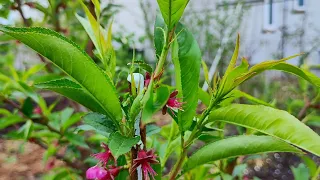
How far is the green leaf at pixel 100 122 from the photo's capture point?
1.85 feet

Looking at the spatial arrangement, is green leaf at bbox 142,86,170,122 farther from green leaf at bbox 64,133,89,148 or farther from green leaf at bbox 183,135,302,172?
green leaf at bbox 64,133,89,148

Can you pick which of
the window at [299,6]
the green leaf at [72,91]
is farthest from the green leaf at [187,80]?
the window at [299,6]

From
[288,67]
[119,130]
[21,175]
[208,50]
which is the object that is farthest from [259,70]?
[208,50]

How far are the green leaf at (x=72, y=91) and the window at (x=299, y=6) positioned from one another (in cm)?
477

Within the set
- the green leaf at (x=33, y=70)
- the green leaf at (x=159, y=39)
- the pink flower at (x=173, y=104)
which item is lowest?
the green leaf at (x=33, y=70)

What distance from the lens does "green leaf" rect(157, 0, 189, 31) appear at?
51cm

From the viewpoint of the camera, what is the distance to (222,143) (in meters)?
0.60

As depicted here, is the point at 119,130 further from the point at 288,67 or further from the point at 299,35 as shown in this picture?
the point at 299,35

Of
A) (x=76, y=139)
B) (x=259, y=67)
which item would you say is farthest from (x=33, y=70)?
(x=259, y=67)

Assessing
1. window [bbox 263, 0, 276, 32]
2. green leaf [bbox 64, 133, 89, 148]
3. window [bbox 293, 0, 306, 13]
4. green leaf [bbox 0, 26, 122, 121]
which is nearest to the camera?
green leaf [bbox 0, 26, 122, 121]

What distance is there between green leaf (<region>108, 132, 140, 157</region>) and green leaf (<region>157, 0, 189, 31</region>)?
0.48ft

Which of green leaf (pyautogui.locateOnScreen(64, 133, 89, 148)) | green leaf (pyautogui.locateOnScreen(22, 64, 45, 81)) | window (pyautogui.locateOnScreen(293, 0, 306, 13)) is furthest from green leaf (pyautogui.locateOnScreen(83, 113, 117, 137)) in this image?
window (pyautogui.locateOnScreen(293, 0, 306, 13))

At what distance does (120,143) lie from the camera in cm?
51

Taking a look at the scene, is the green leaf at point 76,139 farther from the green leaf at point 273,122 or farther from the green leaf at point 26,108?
the green leaf at point 273,122
